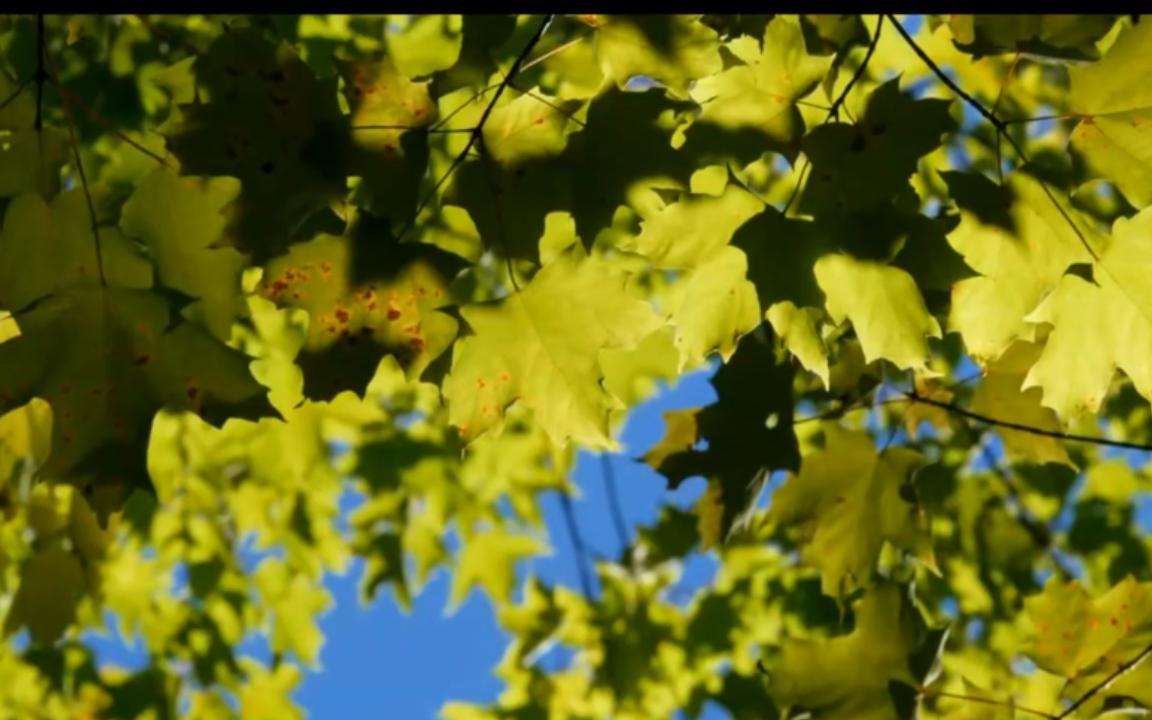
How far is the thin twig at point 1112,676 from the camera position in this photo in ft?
5.47

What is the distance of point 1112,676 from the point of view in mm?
1689

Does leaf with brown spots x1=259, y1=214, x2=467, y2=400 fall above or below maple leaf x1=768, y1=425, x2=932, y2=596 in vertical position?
above

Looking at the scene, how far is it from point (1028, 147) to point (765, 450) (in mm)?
1543

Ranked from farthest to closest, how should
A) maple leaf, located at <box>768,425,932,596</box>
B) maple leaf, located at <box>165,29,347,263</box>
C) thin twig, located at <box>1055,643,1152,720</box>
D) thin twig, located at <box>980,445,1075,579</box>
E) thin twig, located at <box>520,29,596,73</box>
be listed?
thin twig, located at <box>980,445,1075,579</box> < maple leaf, located at <box>768,425,932,596</box> < thin twig, located at <box>1055,643,1152,720</box> < thin twig, located at <box>520,29,596,73</box> < maple leaf, located at <box>165,29,347,263</box>

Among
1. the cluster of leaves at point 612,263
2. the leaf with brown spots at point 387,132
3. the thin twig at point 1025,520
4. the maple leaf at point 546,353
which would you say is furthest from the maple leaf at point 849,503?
the thin twig at point 1025,520

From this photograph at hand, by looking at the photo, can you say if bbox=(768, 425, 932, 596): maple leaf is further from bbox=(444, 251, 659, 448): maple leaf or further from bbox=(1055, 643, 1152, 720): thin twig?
bbox=(444, 251, 659, 448): maple leaf

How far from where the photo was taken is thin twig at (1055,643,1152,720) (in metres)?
1.67

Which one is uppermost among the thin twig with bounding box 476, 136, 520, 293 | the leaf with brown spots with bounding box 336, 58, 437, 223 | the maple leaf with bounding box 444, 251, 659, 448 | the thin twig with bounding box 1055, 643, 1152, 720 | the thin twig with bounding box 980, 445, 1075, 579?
the leaf with brown spots with bounding box 336, 58, 437, 223

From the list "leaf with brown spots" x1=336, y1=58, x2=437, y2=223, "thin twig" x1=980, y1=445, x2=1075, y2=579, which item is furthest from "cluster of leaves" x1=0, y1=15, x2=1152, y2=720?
"thin twig" x1=980, y1=445, x2=1075, y2=579

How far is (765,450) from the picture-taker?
69.7 inches

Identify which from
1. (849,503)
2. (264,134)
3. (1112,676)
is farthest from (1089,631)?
(264,134)

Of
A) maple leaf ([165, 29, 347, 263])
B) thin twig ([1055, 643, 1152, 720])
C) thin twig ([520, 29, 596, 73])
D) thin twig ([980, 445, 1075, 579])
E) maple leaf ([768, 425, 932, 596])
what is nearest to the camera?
maple leaf ([165, 29, 347, 263])

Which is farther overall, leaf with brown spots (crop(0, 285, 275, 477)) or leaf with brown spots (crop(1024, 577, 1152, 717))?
leaf with brown spots (crop(1024, 577, 1152, 717))

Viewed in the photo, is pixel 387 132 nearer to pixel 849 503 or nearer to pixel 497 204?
pixel 497 204
